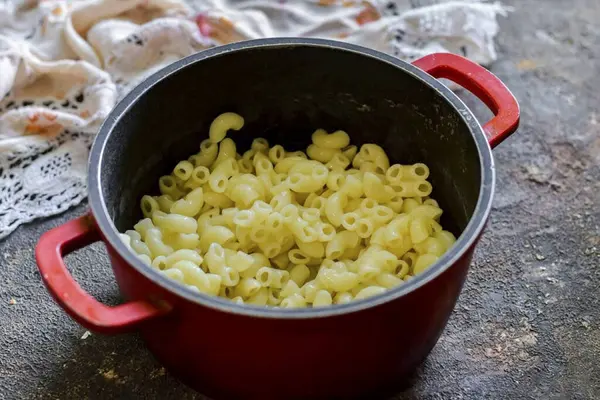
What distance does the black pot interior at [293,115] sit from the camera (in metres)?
0.81

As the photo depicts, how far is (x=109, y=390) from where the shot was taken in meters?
0.80

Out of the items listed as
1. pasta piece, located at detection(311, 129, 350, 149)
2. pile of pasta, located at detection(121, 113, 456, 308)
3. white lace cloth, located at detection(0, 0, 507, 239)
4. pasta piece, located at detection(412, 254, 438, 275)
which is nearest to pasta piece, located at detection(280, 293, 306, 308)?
pile of pasta, located at detection(121, 113, 456, 308)

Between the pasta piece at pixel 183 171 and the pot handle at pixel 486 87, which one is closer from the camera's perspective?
the pot handle at pixel 486 87

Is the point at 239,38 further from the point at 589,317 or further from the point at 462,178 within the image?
the point at 589,317

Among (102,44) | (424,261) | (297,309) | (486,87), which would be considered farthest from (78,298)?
(102,44)

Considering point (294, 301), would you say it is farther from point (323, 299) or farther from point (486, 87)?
point (486, 87)

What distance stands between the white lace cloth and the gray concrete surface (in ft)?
0.30

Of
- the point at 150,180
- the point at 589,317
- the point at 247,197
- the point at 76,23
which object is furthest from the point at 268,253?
the point at 76,23

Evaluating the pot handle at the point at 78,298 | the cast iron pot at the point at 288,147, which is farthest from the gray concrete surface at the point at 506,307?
the pot handle at the point at 78,298

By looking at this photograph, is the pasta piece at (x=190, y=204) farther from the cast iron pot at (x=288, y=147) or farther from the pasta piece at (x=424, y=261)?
the pasta piece at (x=424, y=261)

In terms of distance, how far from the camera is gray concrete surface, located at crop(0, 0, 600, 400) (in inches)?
31.6

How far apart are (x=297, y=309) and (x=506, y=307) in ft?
1.18

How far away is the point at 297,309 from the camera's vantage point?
23.9 inches

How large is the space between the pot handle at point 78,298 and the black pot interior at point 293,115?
93 millimetres
